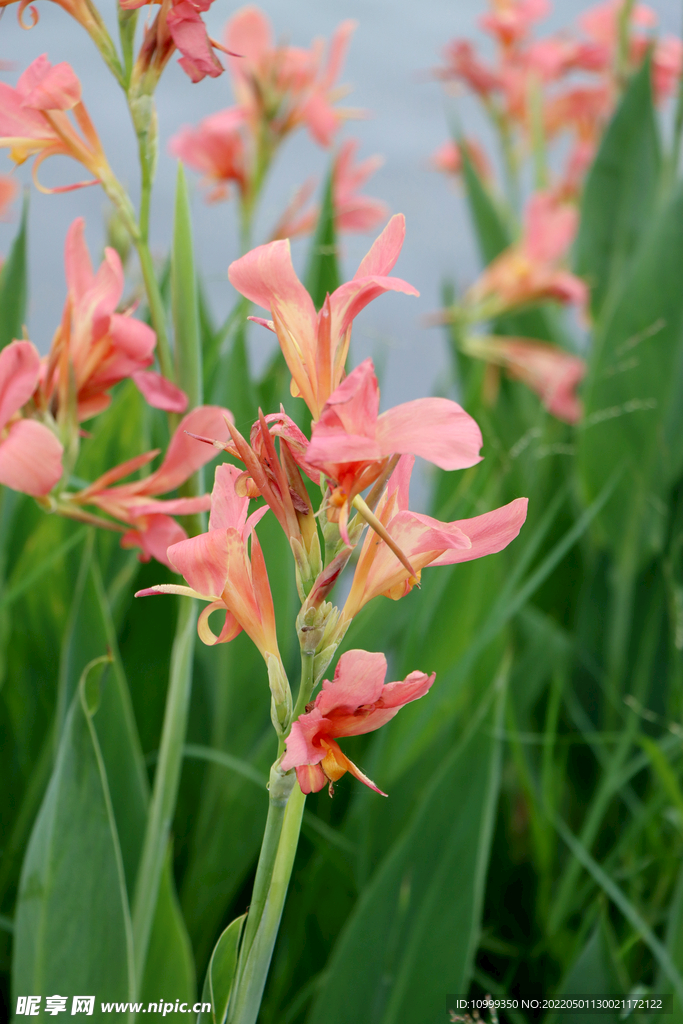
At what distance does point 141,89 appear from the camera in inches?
8.1

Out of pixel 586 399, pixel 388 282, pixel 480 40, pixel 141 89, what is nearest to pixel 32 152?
pixel 141 89

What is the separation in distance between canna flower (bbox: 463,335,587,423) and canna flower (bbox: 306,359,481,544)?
512mm

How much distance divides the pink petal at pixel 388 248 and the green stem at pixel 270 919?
0.31 ft

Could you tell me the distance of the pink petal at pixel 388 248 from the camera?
136 mm

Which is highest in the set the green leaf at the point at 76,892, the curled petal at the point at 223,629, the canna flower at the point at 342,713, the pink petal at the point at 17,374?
the pink petal at the point at 17,374

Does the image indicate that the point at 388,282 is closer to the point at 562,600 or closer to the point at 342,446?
the point at 342,446

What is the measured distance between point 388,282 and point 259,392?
13.4 inches

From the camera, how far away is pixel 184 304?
0.22 meters

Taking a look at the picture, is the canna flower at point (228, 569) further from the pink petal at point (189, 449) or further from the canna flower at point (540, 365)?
the canna flower at point (540, 365)

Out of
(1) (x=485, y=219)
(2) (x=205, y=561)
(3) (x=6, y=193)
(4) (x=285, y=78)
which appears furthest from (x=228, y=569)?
(1) (x=485, y=219)

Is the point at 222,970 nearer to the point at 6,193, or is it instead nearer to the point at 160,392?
the point at 160,392

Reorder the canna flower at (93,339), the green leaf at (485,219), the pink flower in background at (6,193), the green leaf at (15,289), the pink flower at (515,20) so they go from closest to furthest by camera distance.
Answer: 1. the canna flower at (93,339)
2. the green leaf at (15,289)
3. the pink flower in background at (6,193)
4. the green leaf at (485,219)
5. the pink flower at (515,20)

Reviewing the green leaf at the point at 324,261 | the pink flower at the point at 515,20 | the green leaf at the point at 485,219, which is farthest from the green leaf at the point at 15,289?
the pink flower at the point at 515,20

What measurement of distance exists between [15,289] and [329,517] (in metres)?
0.32
